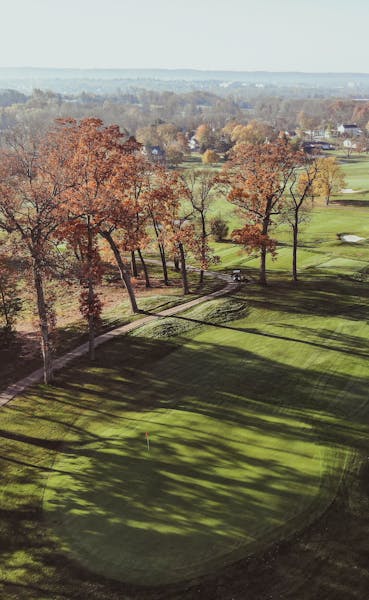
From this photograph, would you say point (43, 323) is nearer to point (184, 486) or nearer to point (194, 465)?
point (194, 465)

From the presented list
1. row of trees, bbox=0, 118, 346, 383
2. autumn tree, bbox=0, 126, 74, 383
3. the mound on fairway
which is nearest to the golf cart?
row of trees, bbox=0, 118, 346, 383

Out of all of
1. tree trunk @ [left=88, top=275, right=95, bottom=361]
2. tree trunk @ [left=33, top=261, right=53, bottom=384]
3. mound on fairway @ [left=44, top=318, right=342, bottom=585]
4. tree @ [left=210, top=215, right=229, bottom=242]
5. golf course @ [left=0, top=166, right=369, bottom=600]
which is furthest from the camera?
tree @ [left=210, top=215, right=229, bottom=242]

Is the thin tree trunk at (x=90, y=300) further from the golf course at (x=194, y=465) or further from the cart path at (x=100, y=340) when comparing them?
the cart path at (x=100, y=340)

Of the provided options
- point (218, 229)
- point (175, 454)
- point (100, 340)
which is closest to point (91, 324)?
point (100, 340)

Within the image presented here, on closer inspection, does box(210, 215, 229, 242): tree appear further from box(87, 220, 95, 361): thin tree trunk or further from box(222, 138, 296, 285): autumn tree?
box(87, 220, 95, 361): thin tree trunk

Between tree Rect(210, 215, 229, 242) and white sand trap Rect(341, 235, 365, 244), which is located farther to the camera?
tree Rect(210, 215, 229, 242)

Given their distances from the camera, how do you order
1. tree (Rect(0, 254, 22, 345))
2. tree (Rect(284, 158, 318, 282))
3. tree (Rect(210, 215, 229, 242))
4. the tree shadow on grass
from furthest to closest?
tree (Rect(210, 215, 229, 242))
tree (Rect(284, 158, 318, 282))
tree (Rect(0, 254, 22, 345))
the tree shadow on grass
